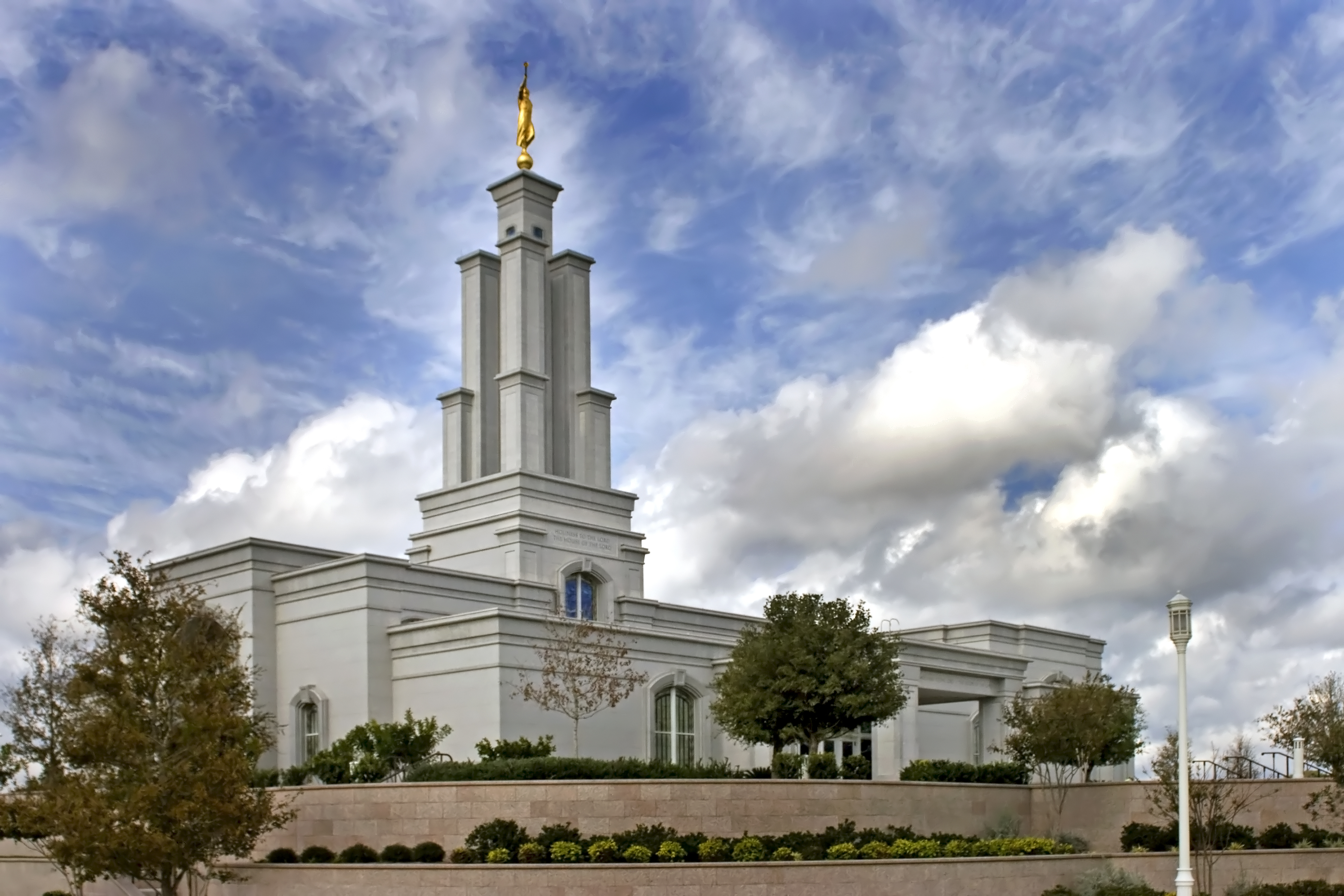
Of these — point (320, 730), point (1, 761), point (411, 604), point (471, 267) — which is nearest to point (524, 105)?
point (471, 267)

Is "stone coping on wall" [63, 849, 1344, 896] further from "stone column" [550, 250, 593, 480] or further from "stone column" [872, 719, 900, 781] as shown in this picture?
"stone column" [550, 250, 593, 480]

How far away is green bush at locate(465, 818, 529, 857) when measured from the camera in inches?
1133

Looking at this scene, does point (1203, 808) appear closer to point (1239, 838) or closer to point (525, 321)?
point (1239, 838)

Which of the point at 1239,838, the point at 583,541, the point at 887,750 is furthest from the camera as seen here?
the point at 583,541

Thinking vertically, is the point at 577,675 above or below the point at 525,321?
below

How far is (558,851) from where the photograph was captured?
28.3m

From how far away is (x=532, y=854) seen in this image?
2836cm

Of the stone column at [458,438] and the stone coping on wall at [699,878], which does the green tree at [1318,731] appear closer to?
the stone coping on wall at [699,878]

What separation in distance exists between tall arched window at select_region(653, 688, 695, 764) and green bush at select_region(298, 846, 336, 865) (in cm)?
1532

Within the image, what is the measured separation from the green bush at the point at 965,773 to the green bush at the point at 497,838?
10438 millimetres

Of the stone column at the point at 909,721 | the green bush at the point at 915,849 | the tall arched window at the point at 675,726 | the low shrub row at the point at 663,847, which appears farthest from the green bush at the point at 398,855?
the stone column at the point at 909,721

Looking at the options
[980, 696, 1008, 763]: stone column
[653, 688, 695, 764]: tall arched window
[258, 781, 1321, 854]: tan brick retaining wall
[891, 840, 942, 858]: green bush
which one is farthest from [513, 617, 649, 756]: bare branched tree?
[980, 696, 1008, 763]: stone column

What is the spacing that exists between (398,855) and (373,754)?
7.39 metres

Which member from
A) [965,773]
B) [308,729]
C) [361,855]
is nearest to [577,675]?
[308,729]
